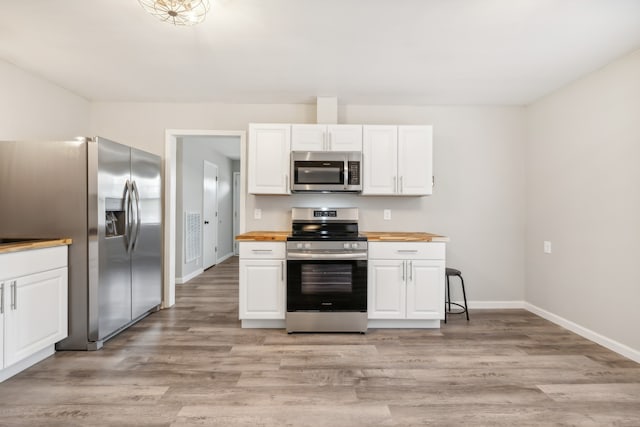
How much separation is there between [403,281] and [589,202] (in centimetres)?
183

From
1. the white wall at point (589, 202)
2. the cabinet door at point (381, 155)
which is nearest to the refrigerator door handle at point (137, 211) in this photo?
the cabinet door at point (381, 155)

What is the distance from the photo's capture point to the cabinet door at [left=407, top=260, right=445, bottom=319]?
10.3 feet

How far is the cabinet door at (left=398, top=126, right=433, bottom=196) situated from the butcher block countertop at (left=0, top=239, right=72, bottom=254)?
3080mm

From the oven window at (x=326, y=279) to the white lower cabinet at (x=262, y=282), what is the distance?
0.24 m

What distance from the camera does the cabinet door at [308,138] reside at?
3.41m

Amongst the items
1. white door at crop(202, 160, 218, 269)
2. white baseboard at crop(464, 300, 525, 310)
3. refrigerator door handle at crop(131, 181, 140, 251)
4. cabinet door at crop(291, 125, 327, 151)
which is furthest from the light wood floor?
white door at crop(202, 160, 218, 269)

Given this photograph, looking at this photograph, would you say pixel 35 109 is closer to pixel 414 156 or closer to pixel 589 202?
pixel 414 156

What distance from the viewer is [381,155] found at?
343cm

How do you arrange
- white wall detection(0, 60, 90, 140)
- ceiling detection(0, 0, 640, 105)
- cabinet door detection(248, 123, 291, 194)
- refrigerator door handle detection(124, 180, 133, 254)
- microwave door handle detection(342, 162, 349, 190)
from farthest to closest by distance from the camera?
cabinet door detection(248, 123, 291, 194) → microwave door handle detection(342, 162, 349, 190) → refrigerator door handle detection(124, 180, 133, 254) → white wall detection(0, 60, 90, 140) → ceiling detection(0, 0, 640, 105)

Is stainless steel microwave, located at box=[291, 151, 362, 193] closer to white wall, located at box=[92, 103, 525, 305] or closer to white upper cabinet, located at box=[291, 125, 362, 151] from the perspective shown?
white upper cabinet, located at box=[291, 125, 362, 151]

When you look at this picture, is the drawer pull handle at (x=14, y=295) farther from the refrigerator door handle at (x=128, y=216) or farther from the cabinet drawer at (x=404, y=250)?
the cabinet drawer at (x=404, y=250)

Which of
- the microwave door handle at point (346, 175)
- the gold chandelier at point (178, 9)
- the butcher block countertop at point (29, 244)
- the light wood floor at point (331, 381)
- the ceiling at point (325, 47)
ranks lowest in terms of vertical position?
the light wood floor at point (331, 381)

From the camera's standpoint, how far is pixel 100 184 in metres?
2.67

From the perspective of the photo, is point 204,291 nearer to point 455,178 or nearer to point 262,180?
point 262,180
